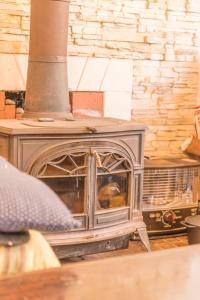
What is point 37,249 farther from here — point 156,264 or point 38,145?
point 38,145

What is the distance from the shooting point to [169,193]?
3412mm

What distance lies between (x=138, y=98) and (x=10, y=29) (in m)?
0.95

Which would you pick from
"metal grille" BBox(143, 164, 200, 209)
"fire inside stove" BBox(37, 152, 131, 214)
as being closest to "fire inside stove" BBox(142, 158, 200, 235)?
"metal grille" BBox(143, 164, 200, 209)

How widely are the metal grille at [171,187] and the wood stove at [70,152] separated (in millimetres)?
342

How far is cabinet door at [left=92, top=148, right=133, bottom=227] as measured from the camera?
276 cm

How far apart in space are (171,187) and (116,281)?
104 inches

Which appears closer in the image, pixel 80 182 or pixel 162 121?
pixel 80 182

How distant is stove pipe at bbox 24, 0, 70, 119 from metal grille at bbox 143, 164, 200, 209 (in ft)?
2.52

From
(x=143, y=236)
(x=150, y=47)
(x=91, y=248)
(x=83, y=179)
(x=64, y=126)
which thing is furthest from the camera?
(x=150, y=47)

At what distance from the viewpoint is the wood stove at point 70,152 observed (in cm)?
256

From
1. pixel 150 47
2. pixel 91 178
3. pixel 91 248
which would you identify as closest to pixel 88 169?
pixel 91 178

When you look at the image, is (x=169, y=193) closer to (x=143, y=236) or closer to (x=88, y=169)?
(x=143, y=236)

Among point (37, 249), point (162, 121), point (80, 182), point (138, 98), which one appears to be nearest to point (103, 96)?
point (138, 98)

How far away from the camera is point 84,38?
3344 mm
